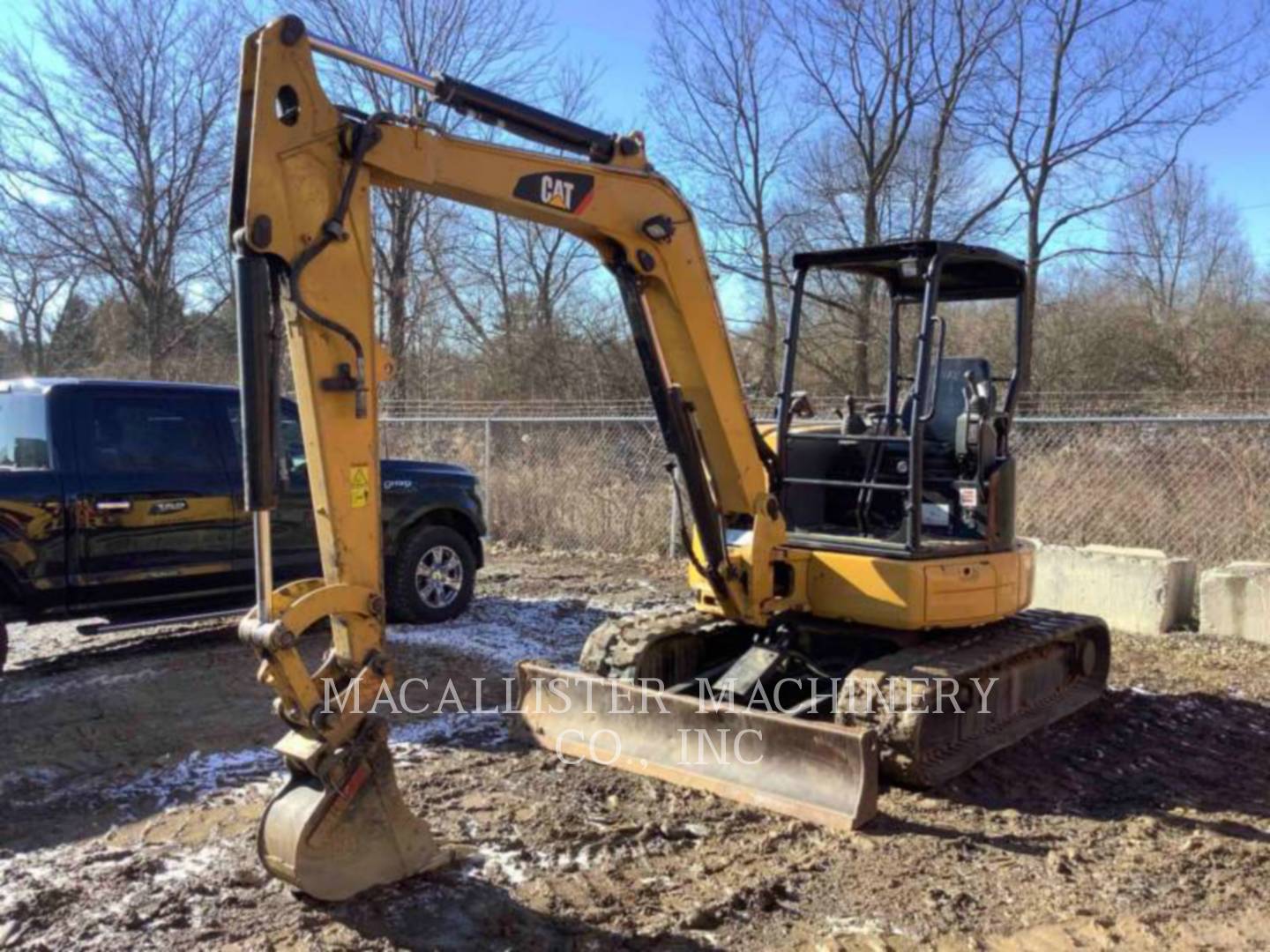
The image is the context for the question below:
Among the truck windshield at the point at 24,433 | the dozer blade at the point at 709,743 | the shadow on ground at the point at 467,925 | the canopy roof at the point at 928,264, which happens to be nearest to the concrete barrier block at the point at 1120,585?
the canopy roof at the point at 928,264

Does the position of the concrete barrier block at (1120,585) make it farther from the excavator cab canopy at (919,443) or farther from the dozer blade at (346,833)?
the dozer blade at (346,833)

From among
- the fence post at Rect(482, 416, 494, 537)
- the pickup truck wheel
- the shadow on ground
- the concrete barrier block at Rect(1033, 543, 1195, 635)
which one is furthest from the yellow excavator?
the fence post at Rect(482, 416, 494, 537)

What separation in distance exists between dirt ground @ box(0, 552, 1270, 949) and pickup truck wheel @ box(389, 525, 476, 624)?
77.6 inches

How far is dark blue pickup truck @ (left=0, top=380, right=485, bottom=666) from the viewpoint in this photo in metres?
6.78

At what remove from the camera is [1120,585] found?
8.58m

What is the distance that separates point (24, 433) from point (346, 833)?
Result: 4.75 metres

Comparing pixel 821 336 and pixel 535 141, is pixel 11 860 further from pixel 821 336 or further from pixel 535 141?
pixel 821 336

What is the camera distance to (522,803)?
4.82 metres

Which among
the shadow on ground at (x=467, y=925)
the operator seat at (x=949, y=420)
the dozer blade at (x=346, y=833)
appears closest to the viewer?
the shadow on ground at (x=467, y=925)

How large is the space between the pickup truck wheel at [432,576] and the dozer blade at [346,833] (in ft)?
15.5

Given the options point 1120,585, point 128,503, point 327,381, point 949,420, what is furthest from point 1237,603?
point 128,503

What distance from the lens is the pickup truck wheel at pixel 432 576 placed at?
8570 millimetres

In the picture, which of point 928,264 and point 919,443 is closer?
point 919,443

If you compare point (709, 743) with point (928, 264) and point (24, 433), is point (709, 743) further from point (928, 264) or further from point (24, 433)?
point (24, 433)
